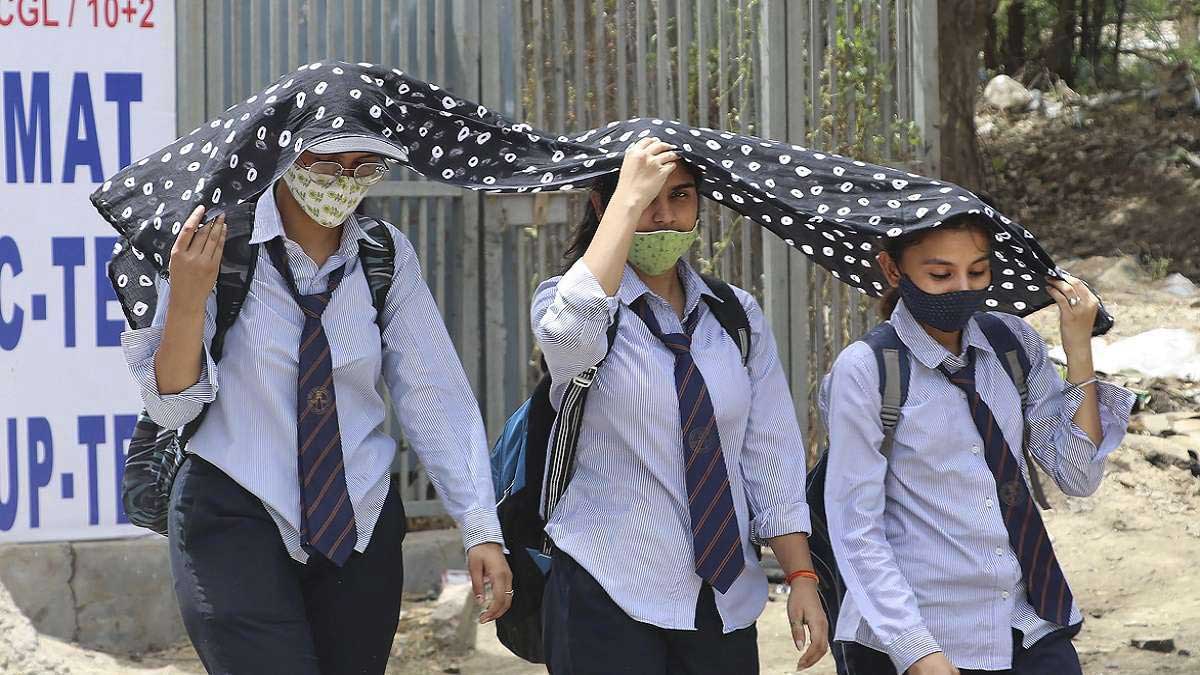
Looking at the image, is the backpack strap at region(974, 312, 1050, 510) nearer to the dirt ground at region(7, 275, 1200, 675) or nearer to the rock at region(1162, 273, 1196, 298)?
Answer: the dirt ground at region(7, 275, 1200, 675)

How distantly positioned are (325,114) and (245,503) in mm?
807

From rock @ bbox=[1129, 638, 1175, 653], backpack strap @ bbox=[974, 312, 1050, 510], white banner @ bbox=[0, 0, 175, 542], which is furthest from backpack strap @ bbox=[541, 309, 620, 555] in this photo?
rock @ bbox=[1129, 638, 1175, 653]

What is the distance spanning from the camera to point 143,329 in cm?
311

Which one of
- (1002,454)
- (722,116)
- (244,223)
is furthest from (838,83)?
(244,223)

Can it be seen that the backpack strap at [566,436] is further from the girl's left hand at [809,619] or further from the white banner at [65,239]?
the white banner at [65,239]

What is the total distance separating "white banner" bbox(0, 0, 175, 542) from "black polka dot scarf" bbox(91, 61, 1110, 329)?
3.04 m

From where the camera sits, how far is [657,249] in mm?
3420

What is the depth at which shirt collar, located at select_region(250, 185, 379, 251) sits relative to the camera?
10.5 ft

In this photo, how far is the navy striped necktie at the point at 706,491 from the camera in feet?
10.9

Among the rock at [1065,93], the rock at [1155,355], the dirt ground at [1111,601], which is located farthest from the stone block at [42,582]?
the rock at [1065,93]

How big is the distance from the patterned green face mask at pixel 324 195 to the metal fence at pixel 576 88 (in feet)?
10.9

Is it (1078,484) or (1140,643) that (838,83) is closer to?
(1140,643)

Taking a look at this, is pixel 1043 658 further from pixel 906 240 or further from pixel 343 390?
pixel 343 390

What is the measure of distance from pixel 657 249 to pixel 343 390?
0.75 m
